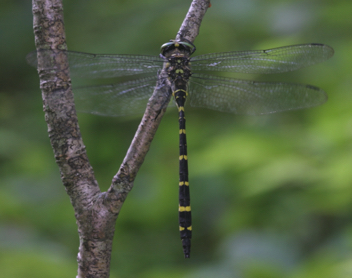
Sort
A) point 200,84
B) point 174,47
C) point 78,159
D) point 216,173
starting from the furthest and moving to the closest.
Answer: point 216,173
point 200,84
point 174,47
point 78,159

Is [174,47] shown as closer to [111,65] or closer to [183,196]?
[111,65]

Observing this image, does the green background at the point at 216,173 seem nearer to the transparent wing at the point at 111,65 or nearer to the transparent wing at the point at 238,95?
the transparent wing at the point at 238,95

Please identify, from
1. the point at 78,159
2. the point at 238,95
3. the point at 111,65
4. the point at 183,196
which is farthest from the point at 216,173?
the point at 78,159

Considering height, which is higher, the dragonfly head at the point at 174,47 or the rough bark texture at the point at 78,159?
the dragonfly head at the point at 174,47

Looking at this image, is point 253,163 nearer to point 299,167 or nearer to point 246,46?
point 299,167

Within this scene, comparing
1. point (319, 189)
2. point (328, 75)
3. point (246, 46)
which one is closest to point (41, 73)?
point (319, 189)

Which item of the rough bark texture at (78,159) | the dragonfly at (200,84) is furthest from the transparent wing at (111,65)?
the rough bark texture at (78,159)

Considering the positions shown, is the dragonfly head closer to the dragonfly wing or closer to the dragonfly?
the dragonfly

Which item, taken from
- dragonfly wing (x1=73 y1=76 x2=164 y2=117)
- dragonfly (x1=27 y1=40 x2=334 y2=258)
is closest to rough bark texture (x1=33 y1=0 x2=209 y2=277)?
dragonfly (x1=27 y1=40 x2=334 y2=258)
